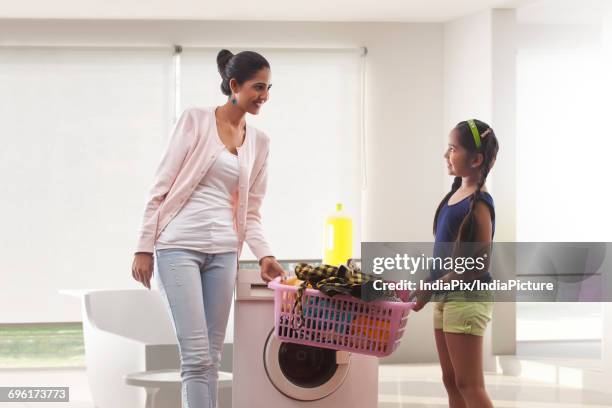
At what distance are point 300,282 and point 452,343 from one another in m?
0.58

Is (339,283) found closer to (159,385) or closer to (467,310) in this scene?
(467,310)

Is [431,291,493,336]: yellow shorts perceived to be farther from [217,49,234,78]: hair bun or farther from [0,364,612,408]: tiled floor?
[0,364,612,408]: tiled floor

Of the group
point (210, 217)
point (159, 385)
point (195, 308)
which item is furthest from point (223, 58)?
point (159, 385)

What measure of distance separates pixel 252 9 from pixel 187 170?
9.45ft

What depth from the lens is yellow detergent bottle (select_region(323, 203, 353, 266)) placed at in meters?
5.93

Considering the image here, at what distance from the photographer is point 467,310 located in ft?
8.29

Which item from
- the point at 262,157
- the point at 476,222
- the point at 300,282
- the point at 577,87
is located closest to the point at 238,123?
the point at 262,157

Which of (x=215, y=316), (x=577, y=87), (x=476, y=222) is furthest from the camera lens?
(x=577, y=87)

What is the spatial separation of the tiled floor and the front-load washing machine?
1.16 metres

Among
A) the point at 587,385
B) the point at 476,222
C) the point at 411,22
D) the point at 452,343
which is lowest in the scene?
the point at 587,385

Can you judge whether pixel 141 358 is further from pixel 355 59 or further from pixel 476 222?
pixel 355 59

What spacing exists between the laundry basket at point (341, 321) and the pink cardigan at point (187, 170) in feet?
0.99

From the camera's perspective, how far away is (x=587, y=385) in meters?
5.04

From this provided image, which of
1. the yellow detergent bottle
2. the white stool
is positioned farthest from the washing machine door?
the yellow detergent bottle
